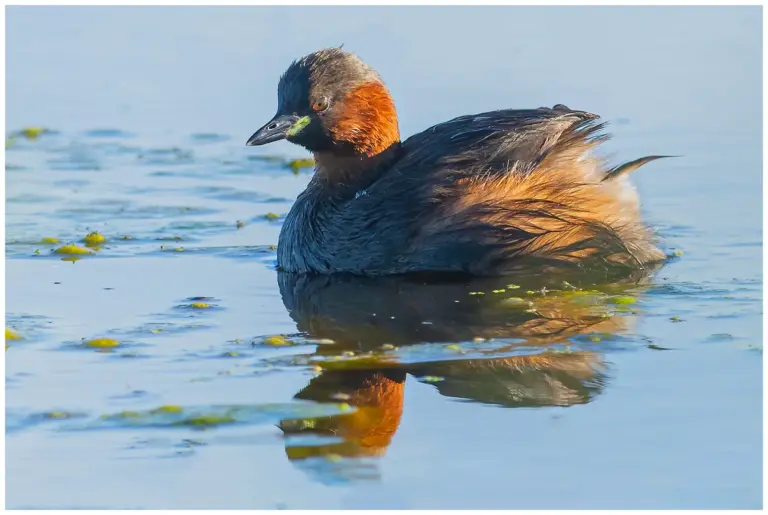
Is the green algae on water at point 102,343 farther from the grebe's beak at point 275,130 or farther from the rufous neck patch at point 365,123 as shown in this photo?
the rufous neck patch at point 365,123

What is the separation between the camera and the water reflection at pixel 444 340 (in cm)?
589

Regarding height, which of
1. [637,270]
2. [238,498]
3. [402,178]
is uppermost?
[402,178]

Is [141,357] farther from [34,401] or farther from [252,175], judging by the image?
[252,175]

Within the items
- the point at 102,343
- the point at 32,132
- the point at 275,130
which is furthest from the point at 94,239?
the point at 32,132

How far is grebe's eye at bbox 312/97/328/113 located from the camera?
888 centimetres

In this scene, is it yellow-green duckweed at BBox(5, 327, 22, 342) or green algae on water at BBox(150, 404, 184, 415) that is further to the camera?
yellow-green duckweed at BBox(5, 327, 22, 342)

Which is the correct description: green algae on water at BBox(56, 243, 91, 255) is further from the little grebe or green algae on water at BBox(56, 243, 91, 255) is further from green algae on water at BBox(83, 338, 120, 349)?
green algae on water at BBox(83, 338, 120, 349)

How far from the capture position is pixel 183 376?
6484mm

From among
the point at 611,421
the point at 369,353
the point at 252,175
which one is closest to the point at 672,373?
the point at 611,421

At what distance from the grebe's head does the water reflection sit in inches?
35.0

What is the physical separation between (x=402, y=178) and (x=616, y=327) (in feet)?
6.14

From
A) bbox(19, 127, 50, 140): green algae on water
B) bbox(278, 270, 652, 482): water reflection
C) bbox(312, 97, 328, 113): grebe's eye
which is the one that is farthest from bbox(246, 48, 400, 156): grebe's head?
bbox(19, 127, 50, 140): green algae on water

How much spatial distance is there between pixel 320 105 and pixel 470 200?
1.25 m

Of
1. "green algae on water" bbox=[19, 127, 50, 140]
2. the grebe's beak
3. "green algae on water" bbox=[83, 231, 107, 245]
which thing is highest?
"green algae on water" bbox=[19, 127, 50, 140]
